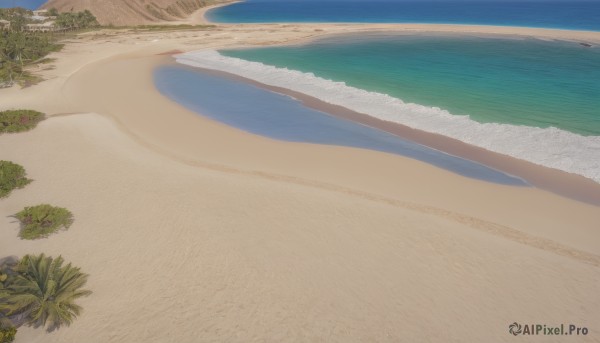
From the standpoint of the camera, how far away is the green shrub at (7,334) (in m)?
8.53

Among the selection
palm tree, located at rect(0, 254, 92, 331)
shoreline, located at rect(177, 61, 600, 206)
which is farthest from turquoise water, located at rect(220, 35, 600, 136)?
palm tree, located at rect(0, 254, 92, 331)

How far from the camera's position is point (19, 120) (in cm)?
2356

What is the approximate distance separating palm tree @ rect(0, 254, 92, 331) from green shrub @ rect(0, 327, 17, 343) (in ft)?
1.55

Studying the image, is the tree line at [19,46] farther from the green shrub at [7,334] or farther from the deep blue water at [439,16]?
the deep blue water at [439,16]

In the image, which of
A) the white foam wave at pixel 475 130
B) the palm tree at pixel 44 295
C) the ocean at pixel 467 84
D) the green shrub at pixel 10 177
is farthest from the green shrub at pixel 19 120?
the ocean at pixel 467 84

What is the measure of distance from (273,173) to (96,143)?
1116 centimetres

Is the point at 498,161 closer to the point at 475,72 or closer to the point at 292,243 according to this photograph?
the point at 292,243

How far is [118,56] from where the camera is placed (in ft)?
168

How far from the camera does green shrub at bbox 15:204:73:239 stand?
502 inches

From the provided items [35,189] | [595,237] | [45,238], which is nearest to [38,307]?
[45,238]

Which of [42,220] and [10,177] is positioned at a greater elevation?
[10,177]

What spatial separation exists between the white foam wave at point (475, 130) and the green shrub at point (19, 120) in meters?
20.4

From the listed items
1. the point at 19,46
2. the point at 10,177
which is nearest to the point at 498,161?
the point at 10,177

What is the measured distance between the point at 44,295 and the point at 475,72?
43.2 metres
